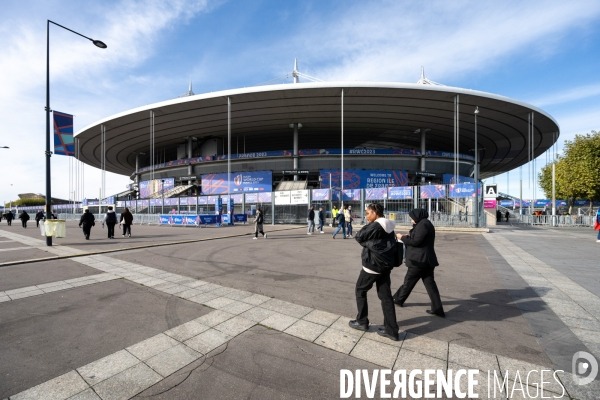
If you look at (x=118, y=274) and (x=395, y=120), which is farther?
(x=395, y=120)

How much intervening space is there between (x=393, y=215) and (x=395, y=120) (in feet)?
80.2

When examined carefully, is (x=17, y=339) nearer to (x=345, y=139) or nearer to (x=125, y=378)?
(x=125, y=378)

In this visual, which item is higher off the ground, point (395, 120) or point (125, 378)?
point (395, 120)

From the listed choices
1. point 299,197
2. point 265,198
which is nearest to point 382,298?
point 299,197

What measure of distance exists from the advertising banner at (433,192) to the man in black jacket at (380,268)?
1790 cm

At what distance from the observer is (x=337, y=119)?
3928cm

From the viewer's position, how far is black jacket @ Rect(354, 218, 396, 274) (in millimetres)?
3109

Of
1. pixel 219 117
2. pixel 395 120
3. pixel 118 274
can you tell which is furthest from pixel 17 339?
→ pixel 395 120

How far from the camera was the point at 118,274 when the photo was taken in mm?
6125

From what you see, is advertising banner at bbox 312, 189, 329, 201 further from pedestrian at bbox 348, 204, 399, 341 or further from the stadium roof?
pedestrian at bbox 348, 204, 399, 341

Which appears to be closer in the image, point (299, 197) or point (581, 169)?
point (299, 197)

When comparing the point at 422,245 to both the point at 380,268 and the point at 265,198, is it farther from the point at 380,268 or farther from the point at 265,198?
the point at 265,198

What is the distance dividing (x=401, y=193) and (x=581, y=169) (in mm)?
21535

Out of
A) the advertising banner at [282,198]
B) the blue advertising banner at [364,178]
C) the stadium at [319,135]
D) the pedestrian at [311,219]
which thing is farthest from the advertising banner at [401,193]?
the blue advertising banner at [364,178]
